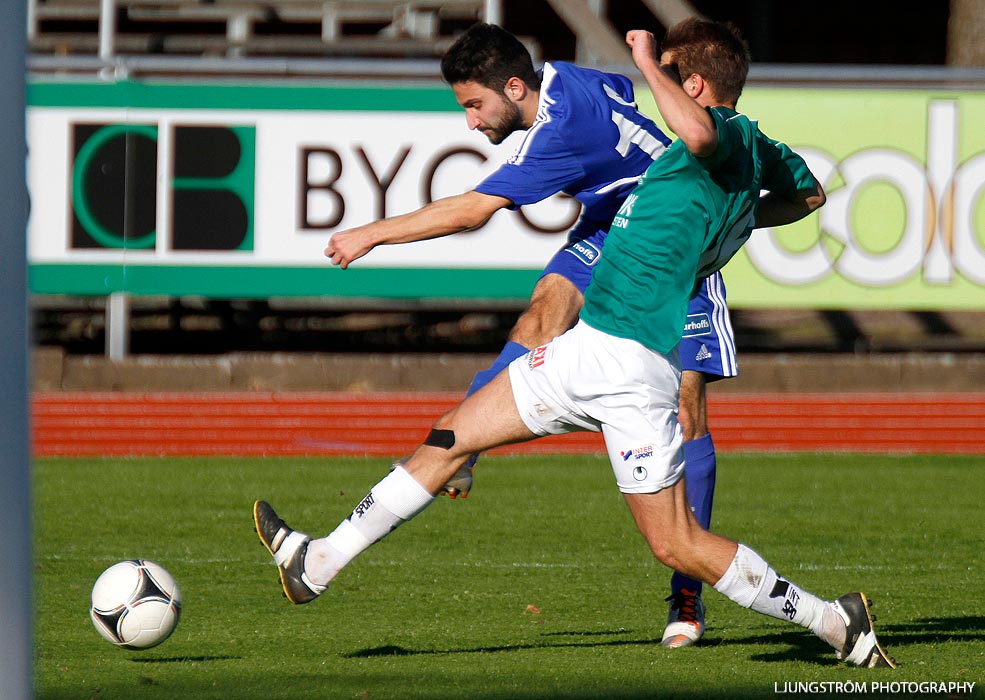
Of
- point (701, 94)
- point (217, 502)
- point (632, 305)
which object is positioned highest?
point (701, 94)

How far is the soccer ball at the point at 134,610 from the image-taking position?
16.0 feet

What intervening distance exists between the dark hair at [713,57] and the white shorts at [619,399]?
855 millimetres

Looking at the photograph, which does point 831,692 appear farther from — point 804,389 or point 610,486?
point 804,389

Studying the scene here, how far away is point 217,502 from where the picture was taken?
8.70 m

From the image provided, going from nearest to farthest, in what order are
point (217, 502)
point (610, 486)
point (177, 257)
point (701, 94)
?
point (701, 94), point (217, 502), point (610, 486), point (177, 257)

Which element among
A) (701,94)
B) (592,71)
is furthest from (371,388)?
(701,94)

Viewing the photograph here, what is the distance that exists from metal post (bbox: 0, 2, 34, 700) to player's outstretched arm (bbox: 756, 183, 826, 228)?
318cm

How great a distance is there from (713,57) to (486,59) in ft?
3.37

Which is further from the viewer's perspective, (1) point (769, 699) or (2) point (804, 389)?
(2) point (804, 389)

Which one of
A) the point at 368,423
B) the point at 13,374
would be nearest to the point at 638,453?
the point at 13,374

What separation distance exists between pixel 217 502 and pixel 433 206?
14.0 ft

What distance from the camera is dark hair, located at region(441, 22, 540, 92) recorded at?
545 cm

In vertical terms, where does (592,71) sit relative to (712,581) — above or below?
above

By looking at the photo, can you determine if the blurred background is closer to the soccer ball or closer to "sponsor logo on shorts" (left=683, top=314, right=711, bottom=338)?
"sponsor logo on shorts" (left=683, top=314, right=711, bottom=338)
